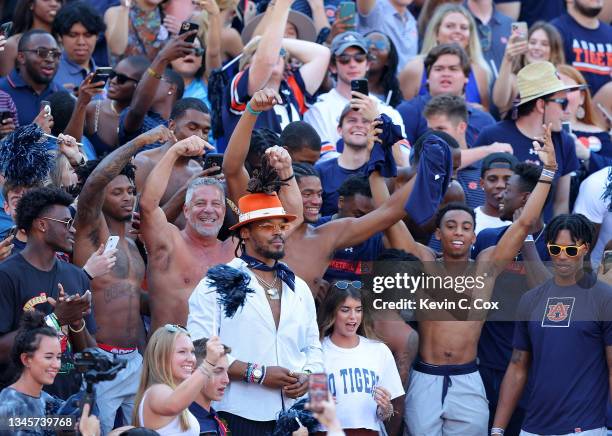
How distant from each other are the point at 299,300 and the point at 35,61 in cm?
335

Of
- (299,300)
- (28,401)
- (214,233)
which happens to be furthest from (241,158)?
(28,401)

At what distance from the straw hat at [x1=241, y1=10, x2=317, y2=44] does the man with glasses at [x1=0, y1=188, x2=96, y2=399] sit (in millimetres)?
4509

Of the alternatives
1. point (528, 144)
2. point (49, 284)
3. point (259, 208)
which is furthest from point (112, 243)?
point (528, 144)

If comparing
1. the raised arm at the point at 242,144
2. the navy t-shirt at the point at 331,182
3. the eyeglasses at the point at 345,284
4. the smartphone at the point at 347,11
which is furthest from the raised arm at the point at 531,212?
the smartphone at the point at 347,11

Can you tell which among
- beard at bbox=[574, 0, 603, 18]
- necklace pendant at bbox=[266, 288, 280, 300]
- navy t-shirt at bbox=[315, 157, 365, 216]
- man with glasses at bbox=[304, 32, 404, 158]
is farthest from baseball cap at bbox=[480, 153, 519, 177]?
beard at bbox=[574, 0, 603, 18]

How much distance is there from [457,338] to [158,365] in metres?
2.45

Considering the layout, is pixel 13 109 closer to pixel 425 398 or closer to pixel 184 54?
pixel 184 54

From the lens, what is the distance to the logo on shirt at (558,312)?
9156 millimetres

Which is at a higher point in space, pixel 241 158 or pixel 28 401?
pixel 241 158

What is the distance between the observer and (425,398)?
956 centimetres

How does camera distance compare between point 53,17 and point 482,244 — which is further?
point 53,17

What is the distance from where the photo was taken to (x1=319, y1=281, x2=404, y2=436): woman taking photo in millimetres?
9047

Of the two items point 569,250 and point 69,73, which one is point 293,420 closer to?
point 569,250

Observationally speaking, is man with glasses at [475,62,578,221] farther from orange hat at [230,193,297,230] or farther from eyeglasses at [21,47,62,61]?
eyeglasses at [21,47,62,61]
